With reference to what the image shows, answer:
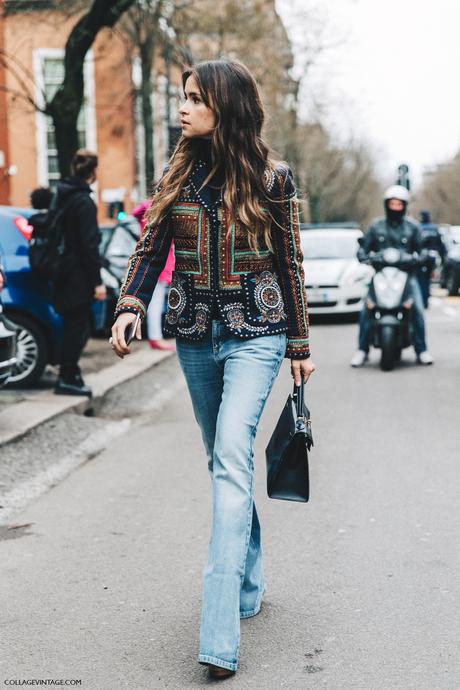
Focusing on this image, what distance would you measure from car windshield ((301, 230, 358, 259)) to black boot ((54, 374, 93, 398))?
10175mm

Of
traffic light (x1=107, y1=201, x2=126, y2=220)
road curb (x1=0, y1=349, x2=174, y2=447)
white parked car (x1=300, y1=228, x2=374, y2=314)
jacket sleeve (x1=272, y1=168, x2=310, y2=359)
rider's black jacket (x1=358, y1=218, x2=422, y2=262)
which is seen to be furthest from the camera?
white parked car (x1=300, y1=228, x2=374, y2=314)

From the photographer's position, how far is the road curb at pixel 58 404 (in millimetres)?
7730

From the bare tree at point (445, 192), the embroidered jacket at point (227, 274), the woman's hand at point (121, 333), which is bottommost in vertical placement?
the bare tree at point (445, 192)

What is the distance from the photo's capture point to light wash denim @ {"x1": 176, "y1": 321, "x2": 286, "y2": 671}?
139 inches

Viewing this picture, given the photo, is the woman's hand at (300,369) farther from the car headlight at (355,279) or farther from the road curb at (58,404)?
the car headlight at (355,279)

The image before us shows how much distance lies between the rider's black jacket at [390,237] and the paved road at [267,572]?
382cm

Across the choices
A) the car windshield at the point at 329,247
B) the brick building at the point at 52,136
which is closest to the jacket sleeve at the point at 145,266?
the car windshield at the point at 329,247

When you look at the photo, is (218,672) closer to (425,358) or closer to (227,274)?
(227,274)

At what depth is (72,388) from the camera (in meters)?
9.20

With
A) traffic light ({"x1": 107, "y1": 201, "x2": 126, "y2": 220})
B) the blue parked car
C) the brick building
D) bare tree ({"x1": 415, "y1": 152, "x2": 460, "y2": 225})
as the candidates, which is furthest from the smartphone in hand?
bare tree ({"x1": 415, "y1": 152, "x2": 460, "y2": 225})

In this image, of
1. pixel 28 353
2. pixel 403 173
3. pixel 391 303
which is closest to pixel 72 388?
pixel 28 353

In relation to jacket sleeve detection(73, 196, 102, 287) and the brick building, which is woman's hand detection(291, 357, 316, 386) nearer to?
jacket sleeve detection(73, 196, 102, 287)

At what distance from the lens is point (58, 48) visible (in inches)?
1516

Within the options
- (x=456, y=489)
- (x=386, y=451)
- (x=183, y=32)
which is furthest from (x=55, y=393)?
(x=183, y=32)
